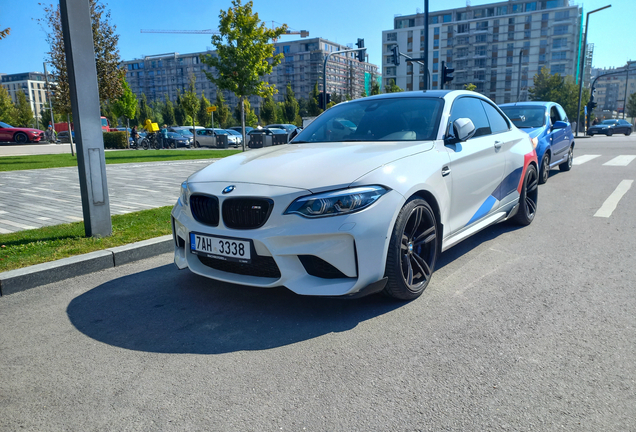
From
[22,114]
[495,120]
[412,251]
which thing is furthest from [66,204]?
[22,114]

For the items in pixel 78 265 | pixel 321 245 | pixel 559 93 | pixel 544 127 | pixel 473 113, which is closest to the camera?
pixel 321 245

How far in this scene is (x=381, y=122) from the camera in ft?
14.6

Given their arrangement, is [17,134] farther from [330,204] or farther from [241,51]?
[330,204]

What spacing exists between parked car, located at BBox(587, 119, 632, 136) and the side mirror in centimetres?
4834

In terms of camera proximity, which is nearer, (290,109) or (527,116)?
(527,116)

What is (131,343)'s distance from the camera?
302 cm

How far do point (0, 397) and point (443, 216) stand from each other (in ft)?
9.99

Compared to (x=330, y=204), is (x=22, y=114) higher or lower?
higher

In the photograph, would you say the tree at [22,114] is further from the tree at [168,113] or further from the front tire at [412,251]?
the front tire at [412,251]

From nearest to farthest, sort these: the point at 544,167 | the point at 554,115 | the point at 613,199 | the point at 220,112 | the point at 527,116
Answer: the point at 613,199 < the point at 544,167 < the point at 527,116 < the point at 554,115 < the point at 220,112

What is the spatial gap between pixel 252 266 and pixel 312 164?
2.70ft

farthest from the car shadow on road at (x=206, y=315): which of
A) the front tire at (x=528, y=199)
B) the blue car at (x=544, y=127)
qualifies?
the blue car at (x=544, y=127)

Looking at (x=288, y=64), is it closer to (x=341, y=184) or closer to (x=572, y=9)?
(x=572, y=9)

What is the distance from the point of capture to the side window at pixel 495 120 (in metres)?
5.23
